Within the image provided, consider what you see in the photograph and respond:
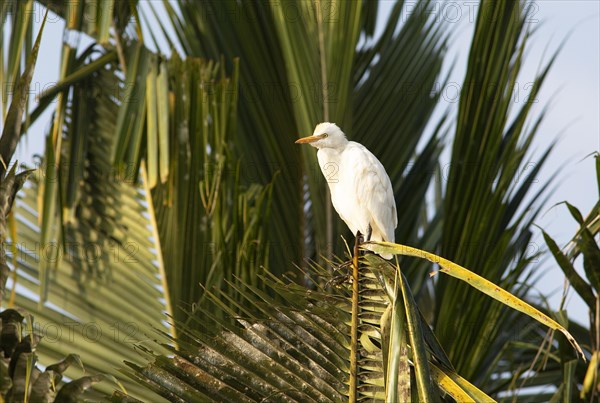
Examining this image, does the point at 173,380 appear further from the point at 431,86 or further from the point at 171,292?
the point at 431,86

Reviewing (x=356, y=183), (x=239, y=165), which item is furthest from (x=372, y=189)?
(x=239, y=165)

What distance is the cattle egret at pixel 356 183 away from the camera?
3211mm

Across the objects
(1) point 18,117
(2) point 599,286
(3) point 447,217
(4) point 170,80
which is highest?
(4) point 170,80

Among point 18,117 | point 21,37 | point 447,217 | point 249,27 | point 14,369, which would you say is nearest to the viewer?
point 14,369

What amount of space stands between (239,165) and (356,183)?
0.51 metres

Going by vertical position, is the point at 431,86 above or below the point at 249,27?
below

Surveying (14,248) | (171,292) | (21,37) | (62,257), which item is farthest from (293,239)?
(14,248)

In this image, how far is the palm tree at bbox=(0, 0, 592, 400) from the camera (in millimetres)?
3229

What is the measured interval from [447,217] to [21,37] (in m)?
1.63

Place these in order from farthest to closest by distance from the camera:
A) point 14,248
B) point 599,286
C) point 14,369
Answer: point 599,286 → point 14,248 → point 14,369

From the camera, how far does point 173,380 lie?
1.69 meters

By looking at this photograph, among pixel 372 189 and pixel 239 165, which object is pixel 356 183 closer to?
pixel 372 189

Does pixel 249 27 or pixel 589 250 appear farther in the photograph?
pixel 249 27

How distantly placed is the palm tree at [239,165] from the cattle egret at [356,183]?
0.22m
